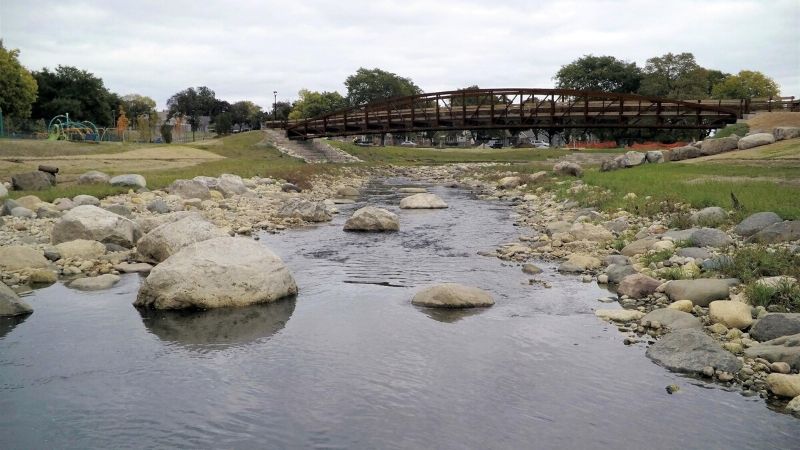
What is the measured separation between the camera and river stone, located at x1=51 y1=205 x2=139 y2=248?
59.4 ft

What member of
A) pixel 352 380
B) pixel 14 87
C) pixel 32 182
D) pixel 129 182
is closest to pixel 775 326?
pixel 352 380

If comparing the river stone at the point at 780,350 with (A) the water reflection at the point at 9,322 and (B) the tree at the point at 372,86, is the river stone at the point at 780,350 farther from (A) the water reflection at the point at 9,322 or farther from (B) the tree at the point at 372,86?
(B) the tree at the point at 372,86

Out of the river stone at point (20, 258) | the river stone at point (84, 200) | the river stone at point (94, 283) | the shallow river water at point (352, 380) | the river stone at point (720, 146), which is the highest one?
the river stone at point (720, 146)

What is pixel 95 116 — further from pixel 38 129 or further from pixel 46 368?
pixel 46 368

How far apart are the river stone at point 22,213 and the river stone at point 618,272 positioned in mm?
18535

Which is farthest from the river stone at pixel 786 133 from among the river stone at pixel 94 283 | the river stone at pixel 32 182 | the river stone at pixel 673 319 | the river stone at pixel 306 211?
the river stone at pixel 32 182

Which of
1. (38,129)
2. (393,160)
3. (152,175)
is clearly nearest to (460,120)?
(393,160)

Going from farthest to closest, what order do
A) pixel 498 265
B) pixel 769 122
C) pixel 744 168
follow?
pixel 769 122
pixel 744 168
pixel 498 265

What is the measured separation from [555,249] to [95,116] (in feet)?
302

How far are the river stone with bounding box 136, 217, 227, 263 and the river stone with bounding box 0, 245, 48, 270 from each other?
2292 mm

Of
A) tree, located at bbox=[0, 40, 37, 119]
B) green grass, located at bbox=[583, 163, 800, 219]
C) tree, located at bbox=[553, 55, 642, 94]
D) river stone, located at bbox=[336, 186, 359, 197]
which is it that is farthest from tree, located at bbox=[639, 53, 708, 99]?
tree, located at bbox=[0, 40, 37, 119]

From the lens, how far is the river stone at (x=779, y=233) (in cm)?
1480

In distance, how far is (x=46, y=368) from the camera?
10.0 metres

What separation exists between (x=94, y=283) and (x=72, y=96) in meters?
89.0
